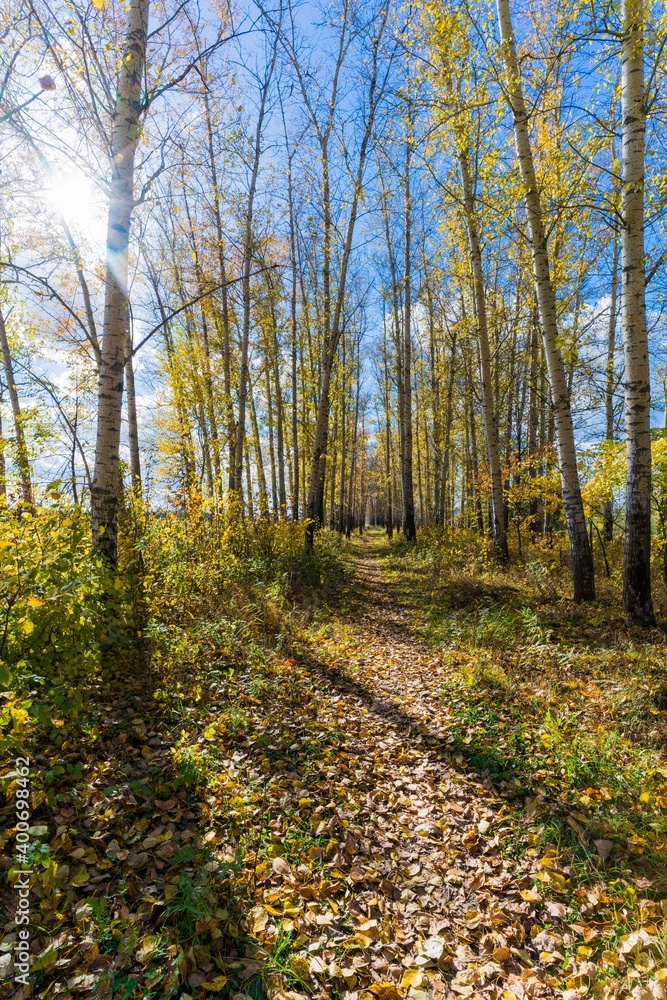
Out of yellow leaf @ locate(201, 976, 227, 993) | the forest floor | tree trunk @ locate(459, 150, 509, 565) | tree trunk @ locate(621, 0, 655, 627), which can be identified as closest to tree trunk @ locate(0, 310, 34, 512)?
the forest floor

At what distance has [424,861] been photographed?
2881mm

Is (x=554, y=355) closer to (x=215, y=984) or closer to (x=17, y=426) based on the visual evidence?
(x=215, y=984)

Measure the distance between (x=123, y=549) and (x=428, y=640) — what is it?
4.56 m

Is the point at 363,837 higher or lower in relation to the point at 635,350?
lower

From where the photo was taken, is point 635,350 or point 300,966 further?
point 635,350

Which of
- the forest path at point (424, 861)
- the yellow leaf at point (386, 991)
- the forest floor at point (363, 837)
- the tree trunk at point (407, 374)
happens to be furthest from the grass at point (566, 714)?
the tree trunk at point (407, 374)

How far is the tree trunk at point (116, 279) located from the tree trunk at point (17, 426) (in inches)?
45.6

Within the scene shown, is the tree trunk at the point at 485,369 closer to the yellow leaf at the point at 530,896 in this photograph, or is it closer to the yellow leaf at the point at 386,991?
the yellow leaf at the point at 530,896

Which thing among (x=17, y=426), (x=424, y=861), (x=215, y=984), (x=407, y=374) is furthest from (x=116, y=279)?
(x=407, y=374)

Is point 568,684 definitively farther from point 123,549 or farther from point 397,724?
point 123,549

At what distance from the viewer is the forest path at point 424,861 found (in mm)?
2230

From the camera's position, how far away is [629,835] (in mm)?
2801

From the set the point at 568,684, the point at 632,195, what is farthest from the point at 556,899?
the point at 632,195

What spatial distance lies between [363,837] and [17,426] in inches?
502
